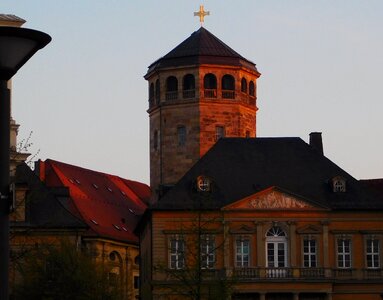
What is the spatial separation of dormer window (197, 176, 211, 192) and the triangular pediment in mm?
2096

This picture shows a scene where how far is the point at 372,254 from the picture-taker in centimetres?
8081

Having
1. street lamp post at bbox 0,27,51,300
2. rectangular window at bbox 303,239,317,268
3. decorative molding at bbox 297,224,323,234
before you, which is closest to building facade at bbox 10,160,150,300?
rectangular window at bbox 303,239,317,268

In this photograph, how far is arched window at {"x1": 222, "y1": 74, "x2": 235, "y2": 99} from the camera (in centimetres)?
10556

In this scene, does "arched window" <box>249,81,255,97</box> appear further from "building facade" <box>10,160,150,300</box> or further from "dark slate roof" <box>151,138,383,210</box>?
"dark slate roof" <box>151,138,383,210</box>

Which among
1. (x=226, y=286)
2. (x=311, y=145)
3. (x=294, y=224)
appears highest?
(x=311, y=145)

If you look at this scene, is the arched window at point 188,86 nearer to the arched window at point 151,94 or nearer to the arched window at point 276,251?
the arched window at point 151,94

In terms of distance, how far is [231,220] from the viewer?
79.3 meters

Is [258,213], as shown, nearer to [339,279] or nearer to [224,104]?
[339,279]

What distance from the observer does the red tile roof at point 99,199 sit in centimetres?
10325

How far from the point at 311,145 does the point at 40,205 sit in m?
18.3

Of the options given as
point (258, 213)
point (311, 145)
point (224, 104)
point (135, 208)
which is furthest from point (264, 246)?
point (135, 208)

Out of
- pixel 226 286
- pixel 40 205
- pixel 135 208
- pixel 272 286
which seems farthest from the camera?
pixel 135 208

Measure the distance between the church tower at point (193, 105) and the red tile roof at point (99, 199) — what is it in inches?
211

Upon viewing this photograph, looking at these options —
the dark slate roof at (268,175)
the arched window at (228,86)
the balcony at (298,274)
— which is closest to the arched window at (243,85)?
the arched window at (228,86)
